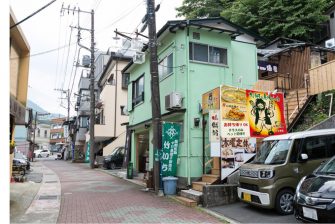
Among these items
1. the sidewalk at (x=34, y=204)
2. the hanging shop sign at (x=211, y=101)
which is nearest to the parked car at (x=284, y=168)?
the hanging shop sign at (x=211, y=101)

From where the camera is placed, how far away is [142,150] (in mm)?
21672

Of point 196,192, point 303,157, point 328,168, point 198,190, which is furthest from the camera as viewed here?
point 198,190

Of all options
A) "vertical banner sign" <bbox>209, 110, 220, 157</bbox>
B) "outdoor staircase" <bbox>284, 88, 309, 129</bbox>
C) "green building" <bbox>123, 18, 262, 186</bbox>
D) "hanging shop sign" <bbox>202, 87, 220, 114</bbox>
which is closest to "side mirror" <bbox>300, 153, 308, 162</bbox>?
"vertical banner sign" <bbox>209, 110, 220, 157</bbox>

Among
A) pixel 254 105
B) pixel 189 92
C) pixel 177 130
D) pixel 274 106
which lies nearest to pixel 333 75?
pixel 274 106

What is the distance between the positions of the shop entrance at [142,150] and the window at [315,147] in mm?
13093

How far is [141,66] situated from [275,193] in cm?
1274

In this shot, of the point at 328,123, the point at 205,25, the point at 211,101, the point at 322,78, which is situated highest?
the point at 205,25

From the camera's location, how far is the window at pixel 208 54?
14572mm

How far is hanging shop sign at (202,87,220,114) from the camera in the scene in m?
12.3

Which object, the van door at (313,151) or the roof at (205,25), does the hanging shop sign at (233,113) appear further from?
the roof at (205,25)

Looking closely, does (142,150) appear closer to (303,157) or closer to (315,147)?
(315,147)

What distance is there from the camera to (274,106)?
1296 centimetres

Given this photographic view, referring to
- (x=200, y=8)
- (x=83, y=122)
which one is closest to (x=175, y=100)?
(x=200, y=8)

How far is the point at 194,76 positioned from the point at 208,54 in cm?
145
